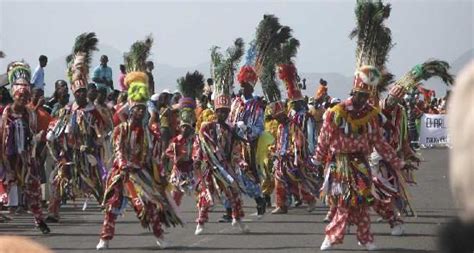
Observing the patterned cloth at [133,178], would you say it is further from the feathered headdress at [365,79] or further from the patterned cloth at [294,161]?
the patterned cloth at [294,161]

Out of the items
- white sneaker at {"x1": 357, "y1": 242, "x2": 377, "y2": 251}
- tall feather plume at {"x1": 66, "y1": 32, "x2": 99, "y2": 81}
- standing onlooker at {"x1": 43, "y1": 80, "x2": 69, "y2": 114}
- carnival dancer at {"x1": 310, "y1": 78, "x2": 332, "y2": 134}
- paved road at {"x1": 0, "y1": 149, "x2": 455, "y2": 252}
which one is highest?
tall feather plume at {"x1": 66, "y1": 32, "x2": 99, "y2": 81}

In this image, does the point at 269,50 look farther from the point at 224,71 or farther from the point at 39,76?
the point at 39,76

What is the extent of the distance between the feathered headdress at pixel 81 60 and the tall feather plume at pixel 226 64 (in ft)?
5.89

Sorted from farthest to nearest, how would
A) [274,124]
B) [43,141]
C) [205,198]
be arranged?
[274,124], [43,141], [205,198]

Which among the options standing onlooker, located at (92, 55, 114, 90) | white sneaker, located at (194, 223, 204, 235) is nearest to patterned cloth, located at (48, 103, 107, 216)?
white sneaker, located at (194, 223, 204, 235)

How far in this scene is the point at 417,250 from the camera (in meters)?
11.4

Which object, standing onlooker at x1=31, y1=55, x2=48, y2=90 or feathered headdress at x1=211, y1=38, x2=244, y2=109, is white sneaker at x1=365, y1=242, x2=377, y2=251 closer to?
feathered headdress at x1=211, y1=38, x2=244, y2=109

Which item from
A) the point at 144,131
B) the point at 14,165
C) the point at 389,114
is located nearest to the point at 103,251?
the point at 144,131

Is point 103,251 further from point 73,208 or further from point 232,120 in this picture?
point 73,208

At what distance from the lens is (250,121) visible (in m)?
15.4

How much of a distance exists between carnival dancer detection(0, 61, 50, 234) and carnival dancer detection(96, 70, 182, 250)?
178cm

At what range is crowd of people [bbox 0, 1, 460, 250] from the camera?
10945 millimetres

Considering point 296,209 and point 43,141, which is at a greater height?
point 43,141

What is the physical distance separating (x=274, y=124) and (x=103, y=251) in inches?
312
